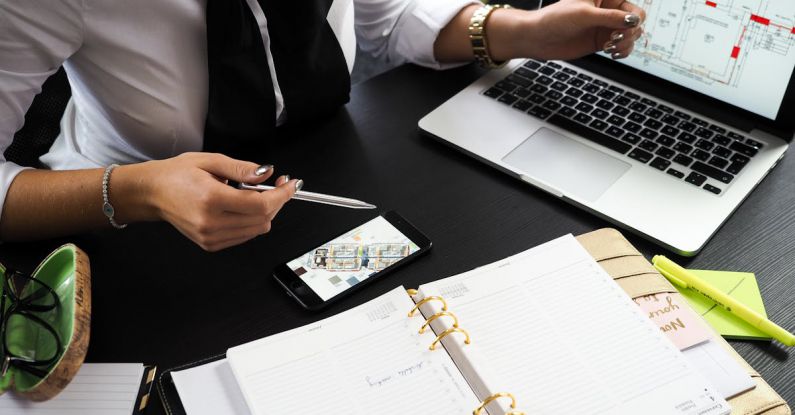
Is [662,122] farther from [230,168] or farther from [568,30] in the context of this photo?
[230,168]

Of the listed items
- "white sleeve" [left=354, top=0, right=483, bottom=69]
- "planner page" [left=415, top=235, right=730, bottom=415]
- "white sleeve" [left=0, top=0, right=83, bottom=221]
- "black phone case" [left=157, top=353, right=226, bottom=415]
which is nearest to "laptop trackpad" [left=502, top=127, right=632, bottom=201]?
"planner page" [left=415, top=235, right=730, bottom=415]

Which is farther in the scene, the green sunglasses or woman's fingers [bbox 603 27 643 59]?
woman's fingers [bbox 603 27 643 59]

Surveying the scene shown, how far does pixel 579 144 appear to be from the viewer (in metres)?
0.98

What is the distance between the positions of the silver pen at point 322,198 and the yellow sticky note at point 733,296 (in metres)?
0.39

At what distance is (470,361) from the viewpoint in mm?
669

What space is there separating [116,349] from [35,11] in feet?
1.30

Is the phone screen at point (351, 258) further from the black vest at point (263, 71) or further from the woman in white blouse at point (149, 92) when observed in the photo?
the black vest at point (263, 71)

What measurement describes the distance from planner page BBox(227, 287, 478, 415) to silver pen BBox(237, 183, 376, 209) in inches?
6.4

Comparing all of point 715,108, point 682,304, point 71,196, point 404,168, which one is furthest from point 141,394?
Answer: point 715,108

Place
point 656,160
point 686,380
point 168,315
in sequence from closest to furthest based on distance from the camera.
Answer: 1. point 686,380
2. point 168,315
3. point 656,160

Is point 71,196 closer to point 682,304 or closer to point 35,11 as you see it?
point 35,11

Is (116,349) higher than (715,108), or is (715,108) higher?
(715,108)

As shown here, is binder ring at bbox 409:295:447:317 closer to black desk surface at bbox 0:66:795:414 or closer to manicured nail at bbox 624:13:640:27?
black desk surface at bbox 0:66:795:414

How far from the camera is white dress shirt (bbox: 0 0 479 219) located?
828 mm
